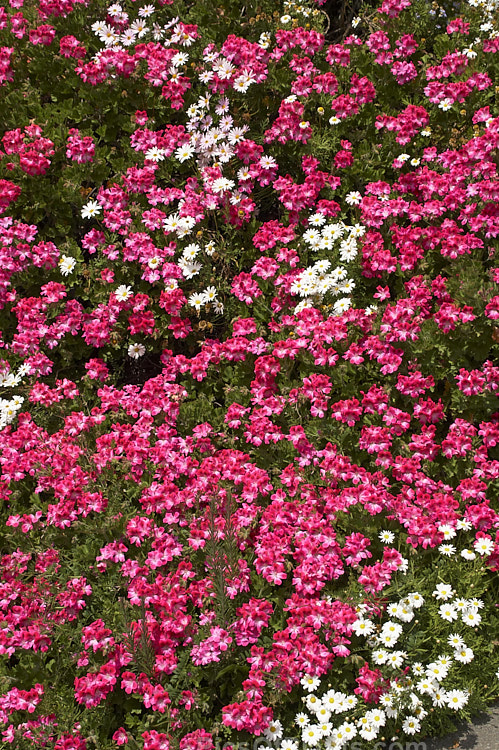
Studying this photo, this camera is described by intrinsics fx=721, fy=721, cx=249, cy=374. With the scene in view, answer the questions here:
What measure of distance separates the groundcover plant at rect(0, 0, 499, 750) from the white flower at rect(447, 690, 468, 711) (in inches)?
1.4

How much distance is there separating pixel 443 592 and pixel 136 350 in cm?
274

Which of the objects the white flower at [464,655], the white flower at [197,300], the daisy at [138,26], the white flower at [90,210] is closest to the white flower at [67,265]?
the white flower at [90,210]

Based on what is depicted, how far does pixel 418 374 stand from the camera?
4.46 meters

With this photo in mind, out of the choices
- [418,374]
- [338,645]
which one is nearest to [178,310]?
[418,374]

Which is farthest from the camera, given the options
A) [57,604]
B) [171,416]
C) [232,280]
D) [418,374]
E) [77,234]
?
[77,234]

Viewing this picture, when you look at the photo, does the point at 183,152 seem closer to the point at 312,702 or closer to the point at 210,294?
the point at 210,294

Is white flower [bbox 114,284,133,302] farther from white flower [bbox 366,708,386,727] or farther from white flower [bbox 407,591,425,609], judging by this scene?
white flower [bbox 366,708,386,727]

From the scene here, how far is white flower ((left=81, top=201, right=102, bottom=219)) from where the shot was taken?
18.6 feet

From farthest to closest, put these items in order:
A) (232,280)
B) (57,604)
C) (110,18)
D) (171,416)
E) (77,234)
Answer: (110,18), (77,234), (232,280), (171,416), (57,604)

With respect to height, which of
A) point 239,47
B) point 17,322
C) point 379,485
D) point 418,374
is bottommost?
point 379,485

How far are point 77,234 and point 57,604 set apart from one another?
3.21m

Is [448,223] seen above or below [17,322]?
above

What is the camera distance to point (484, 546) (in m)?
3.96

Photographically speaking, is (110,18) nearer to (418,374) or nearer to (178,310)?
(178,310)
